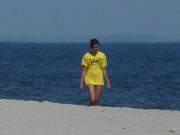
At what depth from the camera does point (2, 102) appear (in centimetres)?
1586

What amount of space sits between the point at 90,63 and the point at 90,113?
4.83 ft

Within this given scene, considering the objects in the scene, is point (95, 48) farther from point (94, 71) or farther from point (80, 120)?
point (80, 120)

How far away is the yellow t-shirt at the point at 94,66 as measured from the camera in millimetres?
15125

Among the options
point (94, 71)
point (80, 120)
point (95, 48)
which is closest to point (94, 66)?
point (94, 71)

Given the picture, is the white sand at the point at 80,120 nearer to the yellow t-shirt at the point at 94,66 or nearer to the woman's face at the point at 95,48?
the yellow t-shirt at the point at 94,66

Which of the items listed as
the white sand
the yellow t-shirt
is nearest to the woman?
the yellow t-shirt

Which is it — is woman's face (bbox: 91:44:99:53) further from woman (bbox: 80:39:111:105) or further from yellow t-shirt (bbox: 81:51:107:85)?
yellow t-shirt (bbox: 81:51:107:85)

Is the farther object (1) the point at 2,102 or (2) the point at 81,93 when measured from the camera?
(2) the point at 81,93

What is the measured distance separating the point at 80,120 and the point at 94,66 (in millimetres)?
2325

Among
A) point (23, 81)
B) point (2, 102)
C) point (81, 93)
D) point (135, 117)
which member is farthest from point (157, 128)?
point (23, 81)

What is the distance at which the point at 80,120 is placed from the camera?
43.1 ft

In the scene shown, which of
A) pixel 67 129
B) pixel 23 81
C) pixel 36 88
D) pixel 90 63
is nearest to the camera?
pixel 67 129

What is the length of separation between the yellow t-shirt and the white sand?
657mm

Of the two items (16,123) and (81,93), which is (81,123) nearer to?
(16,123)
